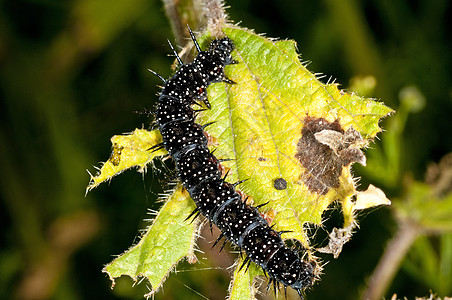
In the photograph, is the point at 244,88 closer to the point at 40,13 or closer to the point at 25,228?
the point at 25,228

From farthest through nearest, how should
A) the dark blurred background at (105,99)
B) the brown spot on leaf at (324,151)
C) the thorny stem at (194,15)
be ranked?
the dark blurred background at (105,99) → the thorny stem at (194,15) → the brown spot on leaf at (324,151)

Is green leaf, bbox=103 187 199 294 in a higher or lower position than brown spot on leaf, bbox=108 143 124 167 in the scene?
lower

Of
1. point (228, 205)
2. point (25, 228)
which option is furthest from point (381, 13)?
point (25, 228)

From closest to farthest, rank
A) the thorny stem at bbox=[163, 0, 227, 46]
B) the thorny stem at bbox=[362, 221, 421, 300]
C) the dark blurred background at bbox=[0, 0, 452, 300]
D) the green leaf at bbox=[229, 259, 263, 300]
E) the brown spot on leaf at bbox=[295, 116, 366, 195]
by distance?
the brown spot on leaf at bbox=[295, 116, 366, 195] → the green leaf at bbox=[229, 259, 263, 300] → the thorny stem at bbox=[163, 0, 227, 46] → the thorny stem at bbox=[362, 221, 421, 300] → the dark blurred background at bbox=[0, 0, 452, 300]

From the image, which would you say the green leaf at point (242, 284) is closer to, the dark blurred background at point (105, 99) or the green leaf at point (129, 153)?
the green leaf at point (129, 153)

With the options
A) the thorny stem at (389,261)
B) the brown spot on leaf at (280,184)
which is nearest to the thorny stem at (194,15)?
the brown spot on leaf at (280,184)

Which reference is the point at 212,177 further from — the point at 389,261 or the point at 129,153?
the point at 389,261

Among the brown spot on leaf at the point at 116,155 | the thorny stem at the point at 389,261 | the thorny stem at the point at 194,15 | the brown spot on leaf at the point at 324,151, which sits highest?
the thorny stem at the point at 194,15

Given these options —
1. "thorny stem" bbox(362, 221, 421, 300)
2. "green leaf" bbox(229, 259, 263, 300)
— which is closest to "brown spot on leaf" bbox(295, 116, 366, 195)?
"green leaf" bbox(229, 259, 263, 300)

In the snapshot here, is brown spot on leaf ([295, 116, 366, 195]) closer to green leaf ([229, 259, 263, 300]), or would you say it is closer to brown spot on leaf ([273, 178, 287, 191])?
brown spot on leaf ([273, 178, 287, 191])
